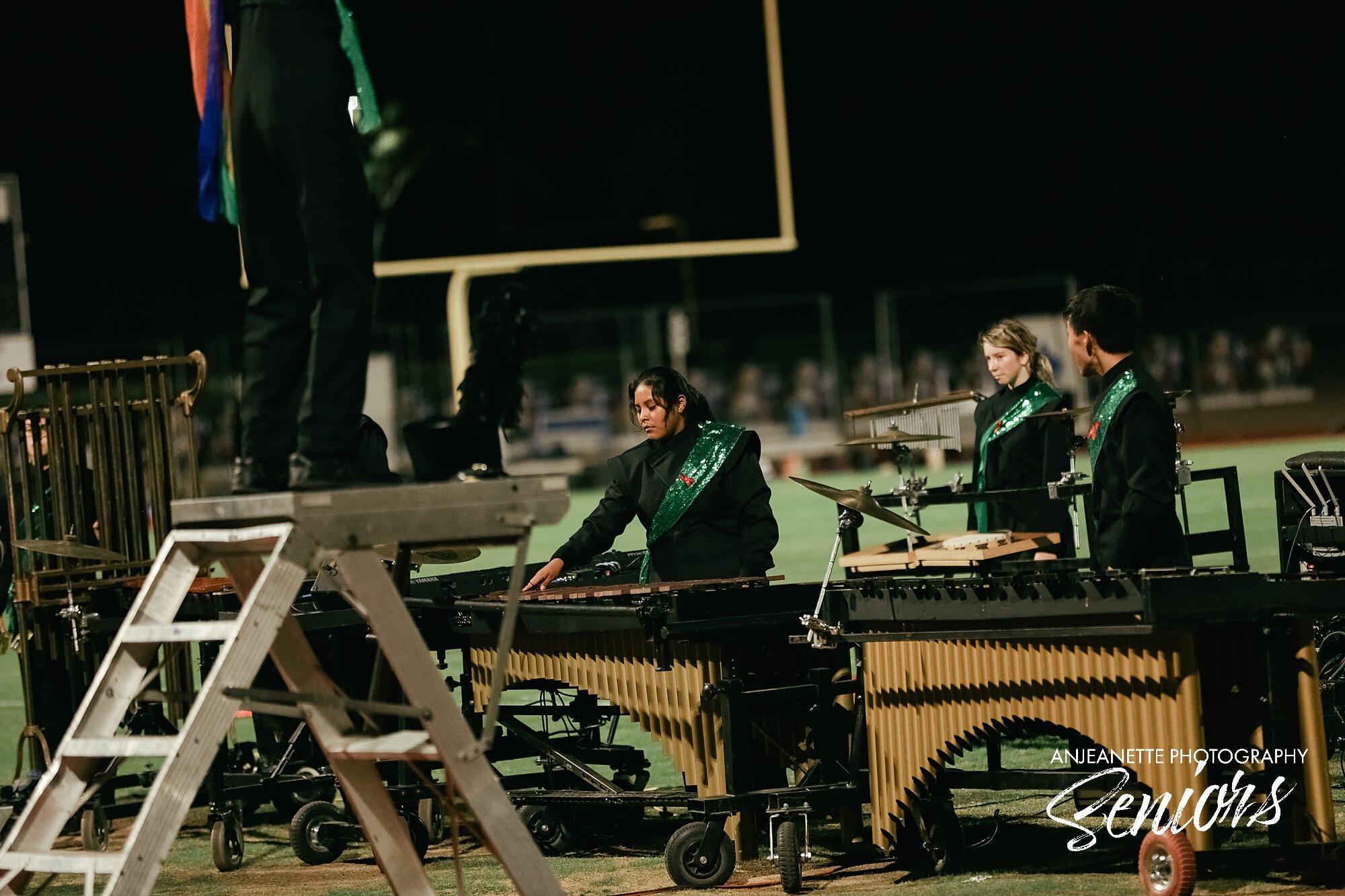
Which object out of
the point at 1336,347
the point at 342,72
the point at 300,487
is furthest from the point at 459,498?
the point at 1336,347

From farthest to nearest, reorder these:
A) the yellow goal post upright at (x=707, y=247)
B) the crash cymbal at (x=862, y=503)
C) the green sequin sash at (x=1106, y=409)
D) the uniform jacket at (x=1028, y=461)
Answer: the yellow goal post upright at (x=707, y=247), the uniform jacket at (x=1028, y=461), the green sequin sash at (x=1106, y=409), the crash cymbal at (x=862, y=503)

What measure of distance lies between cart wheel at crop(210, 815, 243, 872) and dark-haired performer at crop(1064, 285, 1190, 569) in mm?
2929

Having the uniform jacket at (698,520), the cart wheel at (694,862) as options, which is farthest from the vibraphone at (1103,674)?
the uniform jacket at (698,520)

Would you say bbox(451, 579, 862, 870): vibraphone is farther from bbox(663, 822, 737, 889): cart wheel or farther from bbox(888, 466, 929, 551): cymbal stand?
bbox(888, 466, 929, 551): cymbal stand

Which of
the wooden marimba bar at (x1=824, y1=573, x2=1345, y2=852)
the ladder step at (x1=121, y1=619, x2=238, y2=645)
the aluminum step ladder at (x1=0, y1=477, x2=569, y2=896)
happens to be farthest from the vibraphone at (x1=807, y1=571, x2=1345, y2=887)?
the ladder step at (x1=121, y1=619, x2=238, y2=645)

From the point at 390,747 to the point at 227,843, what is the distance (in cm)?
286

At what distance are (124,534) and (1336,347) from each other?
62.6 feet

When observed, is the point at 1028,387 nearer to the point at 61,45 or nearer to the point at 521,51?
the point at 521,51

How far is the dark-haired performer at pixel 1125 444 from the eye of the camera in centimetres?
480

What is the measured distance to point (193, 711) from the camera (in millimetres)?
3270

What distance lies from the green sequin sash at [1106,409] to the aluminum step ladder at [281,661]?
6.18 ft

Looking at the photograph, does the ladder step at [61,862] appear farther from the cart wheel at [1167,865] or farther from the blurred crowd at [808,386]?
the blurred crowd at [808,386]

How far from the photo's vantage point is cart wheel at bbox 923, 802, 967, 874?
17.0ft

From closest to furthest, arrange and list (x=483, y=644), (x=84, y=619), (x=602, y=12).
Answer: (x=483, y=644), (x=84, y=619), (x=602, y=12)
